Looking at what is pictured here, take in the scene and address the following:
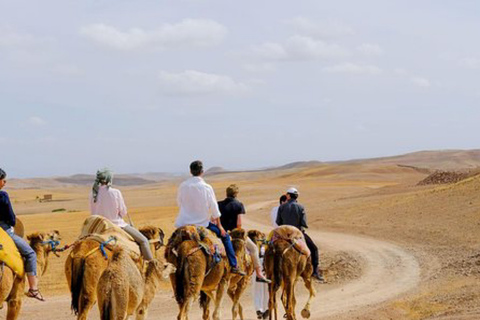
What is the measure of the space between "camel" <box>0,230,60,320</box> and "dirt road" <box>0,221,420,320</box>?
4532 millimetres

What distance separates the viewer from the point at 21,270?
37.3ft

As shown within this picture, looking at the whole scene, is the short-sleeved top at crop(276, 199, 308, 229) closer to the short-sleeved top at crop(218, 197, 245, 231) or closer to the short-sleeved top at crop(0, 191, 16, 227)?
the short-sleeved top at crop(218, 197, 245, 231)

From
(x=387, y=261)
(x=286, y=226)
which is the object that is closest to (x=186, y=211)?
(x=286, y=226)

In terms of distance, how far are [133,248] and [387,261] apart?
629 inches

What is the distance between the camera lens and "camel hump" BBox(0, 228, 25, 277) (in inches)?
430

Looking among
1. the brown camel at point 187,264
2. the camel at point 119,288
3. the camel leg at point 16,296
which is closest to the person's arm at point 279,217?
the brown camel at point 187,264

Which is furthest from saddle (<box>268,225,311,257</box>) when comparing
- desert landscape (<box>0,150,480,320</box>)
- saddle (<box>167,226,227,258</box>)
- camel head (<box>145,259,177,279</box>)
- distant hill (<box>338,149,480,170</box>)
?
distant hill (<box>338,149,480,170</box>)

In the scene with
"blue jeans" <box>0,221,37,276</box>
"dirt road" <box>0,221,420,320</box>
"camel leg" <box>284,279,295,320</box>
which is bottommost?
"dirt road" <box>0,221,420,320</box>

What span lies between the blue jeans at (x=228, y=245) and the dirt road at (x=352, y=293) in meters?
4.05

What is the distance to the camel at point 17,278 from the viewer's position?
11141 millimetres

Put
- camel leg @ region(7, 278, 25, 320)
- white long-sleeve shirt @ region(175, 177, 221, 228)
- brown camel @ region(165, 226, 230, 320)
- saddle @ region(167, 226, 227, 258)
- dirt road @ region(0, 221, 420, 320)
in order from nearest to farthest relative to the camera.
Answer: camel leg @ region(7, 278, 25, 320)
brown camel @ region(165, 226, 230, 320)
saddle @ region(167, 226, 227, 258)
white long-sleeve shirt @ region(175, 177, 221, 228)
dirt road @ region(0, 221, 420, 320)

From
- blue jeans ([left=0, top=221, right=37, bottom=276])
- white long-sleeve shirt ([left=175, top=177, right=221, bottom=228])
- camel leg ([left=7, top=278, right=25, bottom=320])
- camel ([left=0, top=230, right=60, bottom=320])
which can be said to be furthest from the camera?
white long-sleeve shirt ([left=175, top=177, right=221, bottom=228])

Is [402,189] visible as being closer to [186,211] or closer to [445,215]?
[445,215]

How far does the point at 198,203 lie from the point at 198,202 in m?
0.02
